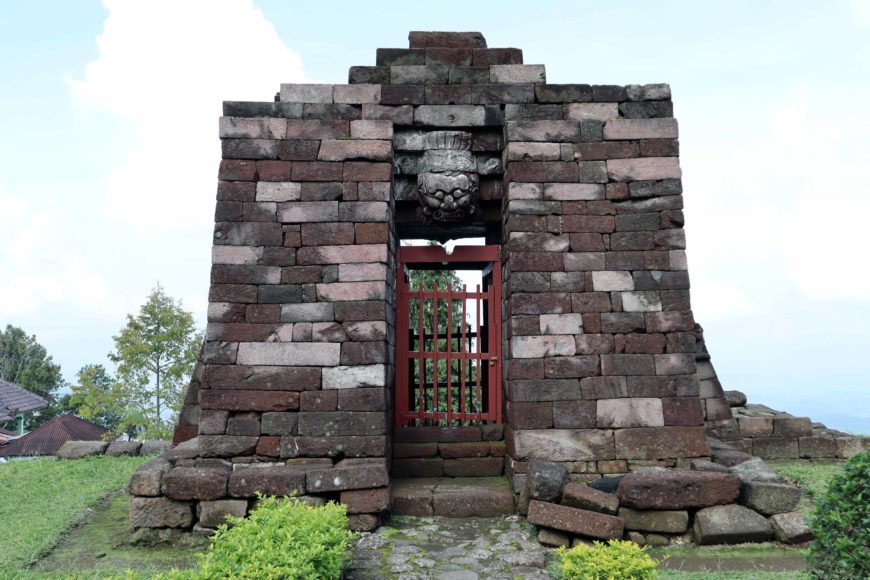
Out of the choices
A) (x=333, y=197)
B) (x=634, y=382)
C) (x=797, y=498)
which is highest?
(x=333, y=197)

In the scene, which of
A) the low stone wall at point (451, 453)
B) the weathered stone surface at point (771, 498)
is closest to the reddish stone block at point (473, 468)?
the low stone wall at point (451, 453)

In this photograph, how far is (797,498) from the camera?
5.52 metres

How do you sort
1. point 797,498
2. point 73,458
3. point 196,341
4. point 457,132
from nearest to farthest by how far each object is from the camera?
point 797,498, point 457,132, point 73,458, point 196,341

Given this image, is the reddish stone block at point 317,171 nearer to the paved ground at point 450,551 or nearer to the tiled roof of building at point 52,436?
the paved ground at point 450,551

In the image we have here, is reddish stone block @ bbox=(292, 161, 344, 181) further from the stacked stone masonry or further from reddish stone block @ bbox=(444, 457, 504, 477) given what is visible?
reddish stone block @ bbox=(444, 457, 504, 477)

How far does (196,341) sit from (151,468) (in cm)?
1442

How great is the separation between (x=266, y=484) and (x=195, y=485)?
70cm

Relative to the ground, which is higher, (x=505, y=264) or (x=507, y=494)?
(x=505, y=264)

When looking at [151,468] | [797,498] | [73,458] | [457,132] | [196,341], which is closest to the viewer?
[797,498]

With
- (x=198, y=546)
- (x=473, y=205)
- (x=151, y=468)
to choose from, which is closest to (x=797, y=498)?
(x=473, y=205)

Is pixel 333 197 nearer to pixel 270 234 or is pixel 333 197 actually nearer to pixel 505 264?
pixel 270 234

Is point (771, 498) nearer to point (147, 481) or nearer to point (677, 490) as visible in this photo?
point (677, 490)

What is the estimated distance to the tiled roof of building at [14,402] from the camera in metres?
19.2

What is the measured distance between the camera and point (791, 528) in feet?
17.5
